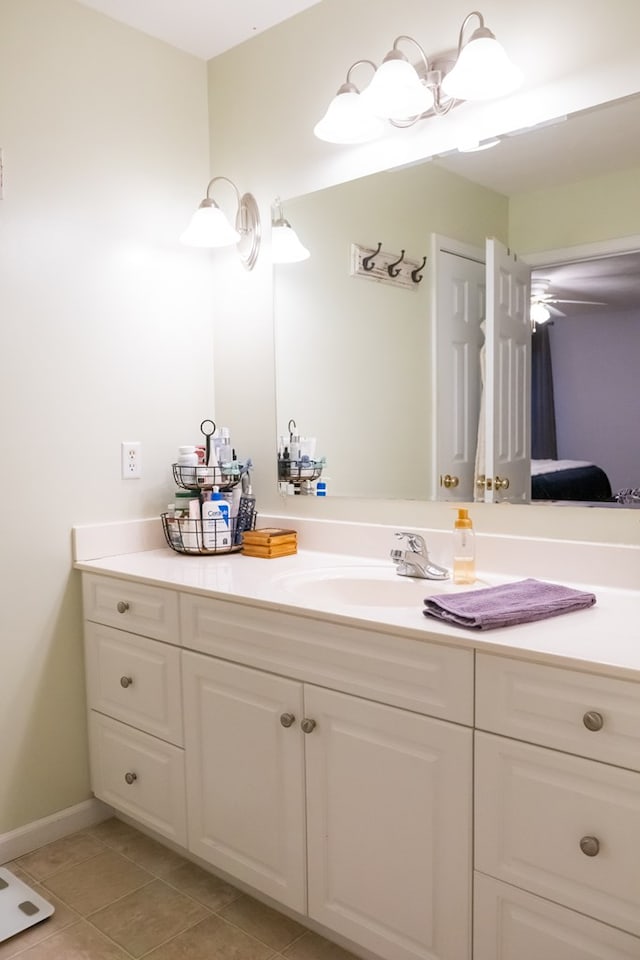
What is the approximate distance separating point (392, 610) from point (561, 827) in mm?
486

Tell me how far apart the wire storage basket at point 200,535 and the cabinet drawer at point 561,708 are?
1.10 metres

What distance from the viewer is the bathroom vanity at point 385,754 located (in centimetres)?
118

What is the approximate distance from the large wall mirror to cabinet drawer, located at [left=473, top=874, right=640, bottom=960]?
0.84 metres

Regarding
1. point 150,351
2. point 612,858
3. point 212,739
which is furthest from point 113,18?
point 612,858

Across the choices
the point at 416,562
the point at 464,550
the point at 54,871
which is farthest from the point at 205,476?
the point at 54,871

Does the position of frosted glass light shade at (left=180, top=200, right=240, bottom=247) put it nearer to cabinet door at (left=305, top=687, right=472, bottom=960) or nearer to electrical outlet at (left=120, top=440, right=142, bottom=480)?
electrical outlet at (left=120, top=440, right=142, bottom=480)

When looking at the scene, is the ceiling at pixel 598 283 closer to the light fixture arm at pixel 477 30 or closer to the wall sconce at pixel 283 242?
the light fixture arm at pixel 477 30

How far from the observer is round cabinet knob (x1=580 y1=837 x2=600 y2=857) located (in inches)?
45.8

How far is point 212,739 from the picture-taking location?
1.79 metres

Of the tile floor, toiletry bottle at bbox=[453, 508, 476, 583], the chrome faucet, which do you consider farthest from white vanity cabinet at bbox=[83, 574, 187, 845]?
toiletry bottle at bbox=[453, 508, 476, 583]

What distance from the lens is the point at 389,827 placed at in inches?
56.6

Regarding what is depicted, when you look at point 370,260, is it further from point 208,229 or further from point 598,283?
point 598,283

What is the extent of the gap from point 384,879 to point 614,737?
59 cm

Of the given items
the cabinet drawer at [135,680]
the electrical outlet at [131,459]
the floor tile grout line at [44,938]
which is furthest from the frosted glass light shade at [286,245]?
the floor tile grout line at [44,938]
